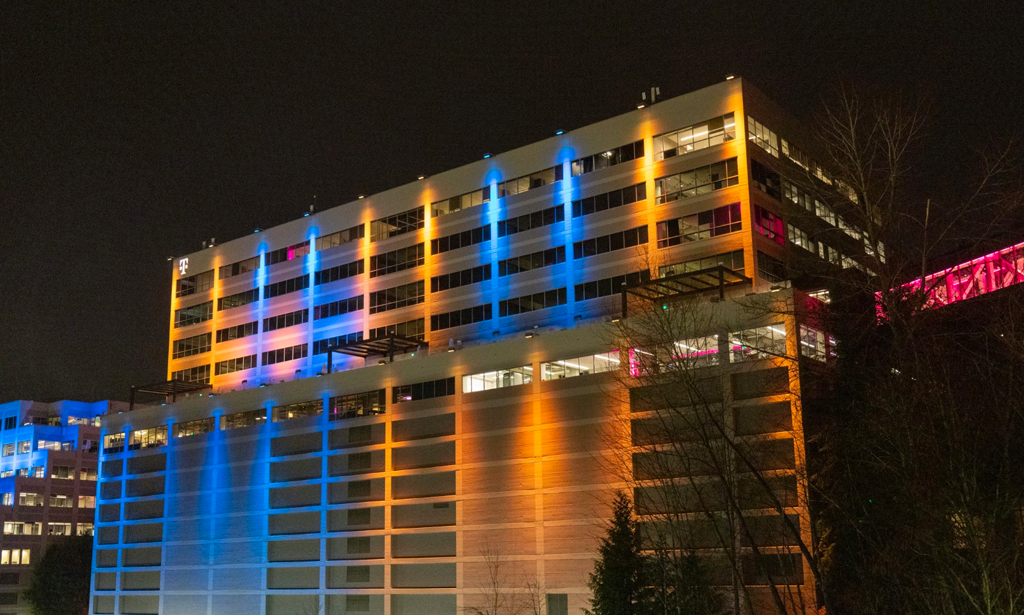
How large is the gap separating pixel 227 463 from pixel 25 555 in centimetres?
6139

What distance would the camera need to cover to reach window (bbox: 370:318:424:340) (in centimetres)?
8656

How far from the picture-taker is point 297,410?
84938 millimetres

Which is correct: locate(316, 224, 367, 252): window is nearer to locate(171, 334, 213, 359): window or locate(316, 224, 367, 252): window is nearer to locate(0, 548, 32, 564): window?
locate(171, 334, 213, 359): window

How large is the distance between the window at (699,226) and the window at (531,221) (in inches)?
368

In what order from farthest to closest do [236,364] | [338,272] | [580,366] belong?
[236,364]
[338,272]
[580,366]

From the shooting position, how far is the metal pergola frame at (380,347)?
8475 cm

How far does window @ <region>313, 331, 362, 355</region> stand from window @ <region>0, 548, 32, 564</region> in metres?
66.1

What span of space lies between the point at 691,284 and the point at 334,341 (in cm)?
3734

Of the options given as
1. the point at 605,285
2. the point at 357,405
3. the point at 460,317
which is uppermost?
the point at 605,285

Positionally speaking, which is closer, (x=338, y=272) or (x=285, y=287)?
(x=338, y=272)

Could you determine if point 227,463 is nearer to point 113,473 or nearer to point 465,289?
point 113,473

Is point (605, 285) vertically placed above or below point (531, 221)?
below

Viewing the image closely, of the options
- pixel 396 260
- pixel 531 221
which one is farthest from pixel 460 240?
pixel 396 260

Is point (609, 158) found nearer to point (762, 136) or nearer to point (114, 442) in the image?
point (762, 136)
